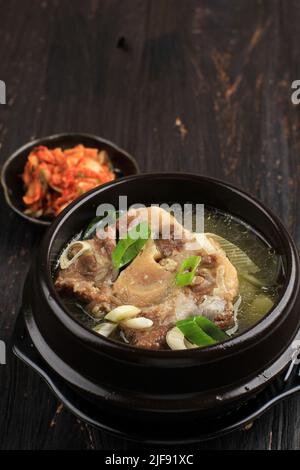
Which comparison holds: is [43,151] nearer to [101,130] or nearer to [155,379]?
[101,130]

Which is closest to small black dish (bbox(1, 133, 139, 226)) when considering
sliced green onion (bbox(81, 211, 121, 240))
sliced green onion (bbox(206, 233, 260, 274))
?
sliced green onion (bbox(81, 211, 121, 240))

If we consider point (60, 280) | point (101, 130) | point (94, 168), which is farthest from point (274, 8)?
point (60, 280)

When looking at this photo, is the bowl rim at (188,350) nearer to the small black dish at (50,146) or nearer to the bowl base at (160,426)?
the bowl base at (160,426)

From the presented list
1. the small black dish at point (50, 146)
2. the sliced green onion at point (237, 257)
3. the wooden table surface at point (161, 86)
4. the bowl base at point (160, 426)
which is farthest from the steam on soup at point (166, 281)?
the small black dish at point (50, 146)

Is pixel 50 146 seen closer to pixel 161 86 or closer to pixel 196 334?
pixel 161 86

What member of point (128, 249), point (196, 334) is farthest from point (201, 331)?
point (128, 249)

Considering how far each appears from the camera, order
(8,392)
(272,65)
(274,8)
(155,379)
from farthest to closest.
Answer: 1. (274,8)
2. (272,65)
3. (8,392)
4. (155,379)
